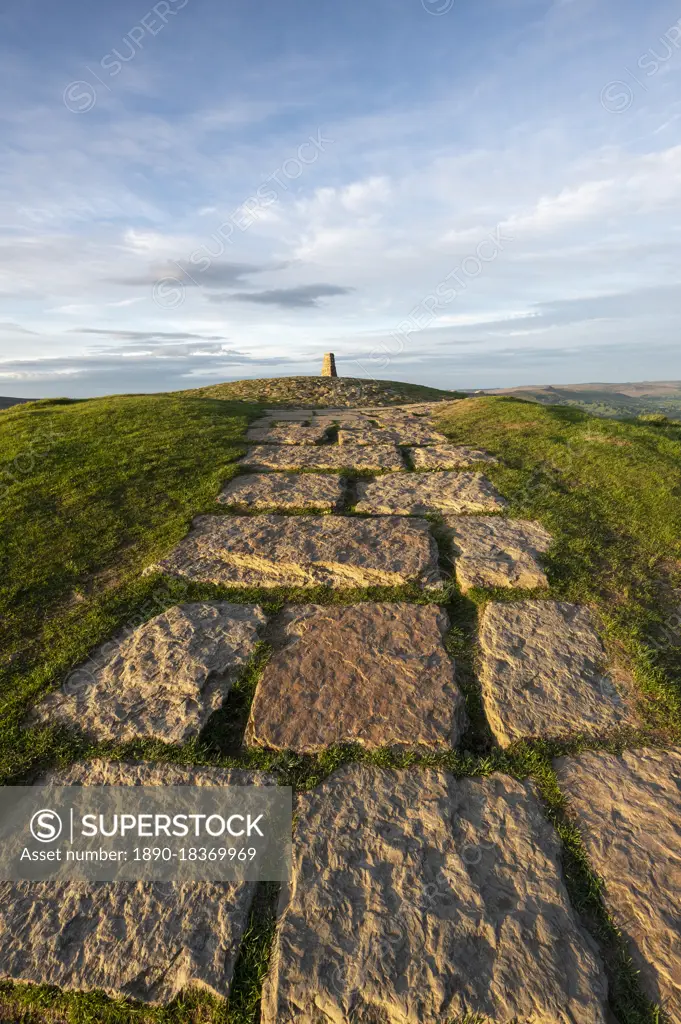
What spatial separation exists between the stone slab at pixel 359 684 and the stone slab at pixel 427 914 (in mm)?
248

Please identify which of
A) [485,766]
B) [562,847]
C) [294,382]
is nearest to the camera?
[562,847]

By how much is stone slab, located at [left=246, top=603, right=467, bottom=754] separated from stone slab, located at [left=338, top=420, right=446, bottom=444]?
446cm

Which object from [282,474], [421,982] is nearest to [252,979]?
[421,982]

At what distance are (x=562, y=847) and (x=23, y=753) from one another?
256 cm

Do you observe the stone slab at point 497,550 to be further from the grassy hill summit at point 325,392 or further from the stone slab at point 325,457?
the grassy hill summit at point 325,392

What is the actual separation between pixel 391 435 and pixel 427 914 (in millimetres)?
6635

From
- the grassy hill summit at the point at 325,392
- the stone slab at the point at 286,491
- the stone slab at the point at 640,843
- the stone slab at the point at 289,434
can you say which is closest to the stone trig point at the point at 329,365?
the grassy hill summit at the point at 325,392

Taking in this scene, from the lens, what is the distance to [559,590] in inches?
143

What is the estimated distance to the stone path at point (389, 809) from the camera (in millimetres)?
1689

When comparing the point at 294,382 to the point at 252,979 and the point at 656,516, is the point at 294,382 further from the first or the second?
the point at 252,979

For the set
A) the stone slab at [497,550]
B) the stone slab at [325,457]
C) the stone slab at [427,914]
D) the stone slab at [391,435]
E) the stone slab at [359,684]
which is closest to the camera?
the stone slab at [427,914]

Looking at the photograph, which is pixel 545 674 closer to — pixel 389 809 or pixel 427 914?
pixel 389 809

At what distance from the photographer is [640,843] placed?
2068 millimetres
